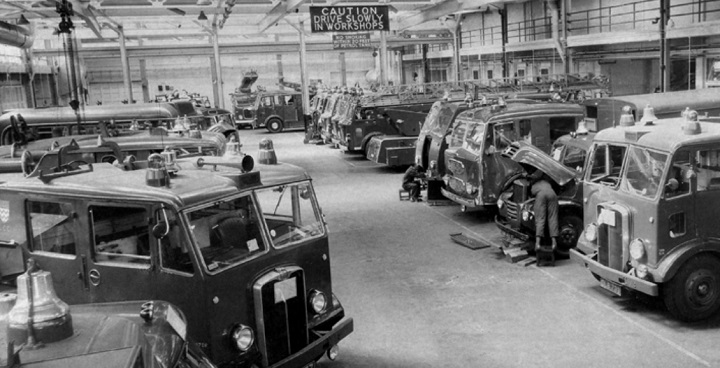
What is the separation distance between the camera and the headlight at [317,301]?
5.93 meters

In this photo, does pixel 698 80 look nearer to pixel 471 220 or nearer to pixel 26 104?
pixel 471 220

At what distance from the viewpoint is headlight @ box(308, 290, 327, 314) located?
5.93 m

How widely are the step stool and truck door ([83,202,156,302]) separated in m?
6.05

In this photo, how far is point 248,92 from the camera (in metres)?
35.6

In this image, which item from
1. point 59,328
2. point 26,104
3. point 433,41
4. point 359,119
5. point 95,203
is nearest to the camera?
point 59,328

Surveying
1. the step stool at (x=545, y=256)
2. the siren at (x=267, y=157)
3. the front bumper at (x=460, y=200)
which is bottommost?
the step stool at (x=545, y=256)

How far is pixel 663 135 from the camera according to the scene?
7371 mm

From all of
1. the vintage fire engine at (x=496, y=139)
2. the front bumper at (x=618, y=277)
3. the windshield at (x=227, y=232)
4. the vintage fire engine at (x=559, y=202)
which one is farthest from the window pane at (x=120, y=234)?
the vintage fire engine at (x=496, y=139)

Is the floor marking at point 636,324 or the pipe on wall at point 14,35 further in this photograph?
the pipe on wall at point 14,35

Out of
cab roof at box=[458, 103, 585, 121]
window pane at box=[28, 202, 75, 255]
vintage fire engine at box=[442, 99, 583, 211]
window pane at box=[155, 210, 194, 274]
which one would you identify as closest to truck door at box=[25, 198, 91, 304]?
window pane at box=[28, 202, 75, 255]

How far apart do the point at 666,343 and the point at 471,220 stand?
19.8ft

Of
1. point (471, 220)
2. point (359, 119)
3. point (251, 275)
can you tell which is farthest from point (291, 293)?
point (359, 119)

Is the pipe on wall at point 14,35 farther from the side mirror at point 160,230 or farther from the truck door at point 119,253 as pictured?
the side mirror at point 160,230

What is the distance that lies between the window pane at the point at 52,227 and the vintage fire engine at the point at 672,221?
5714 mm
